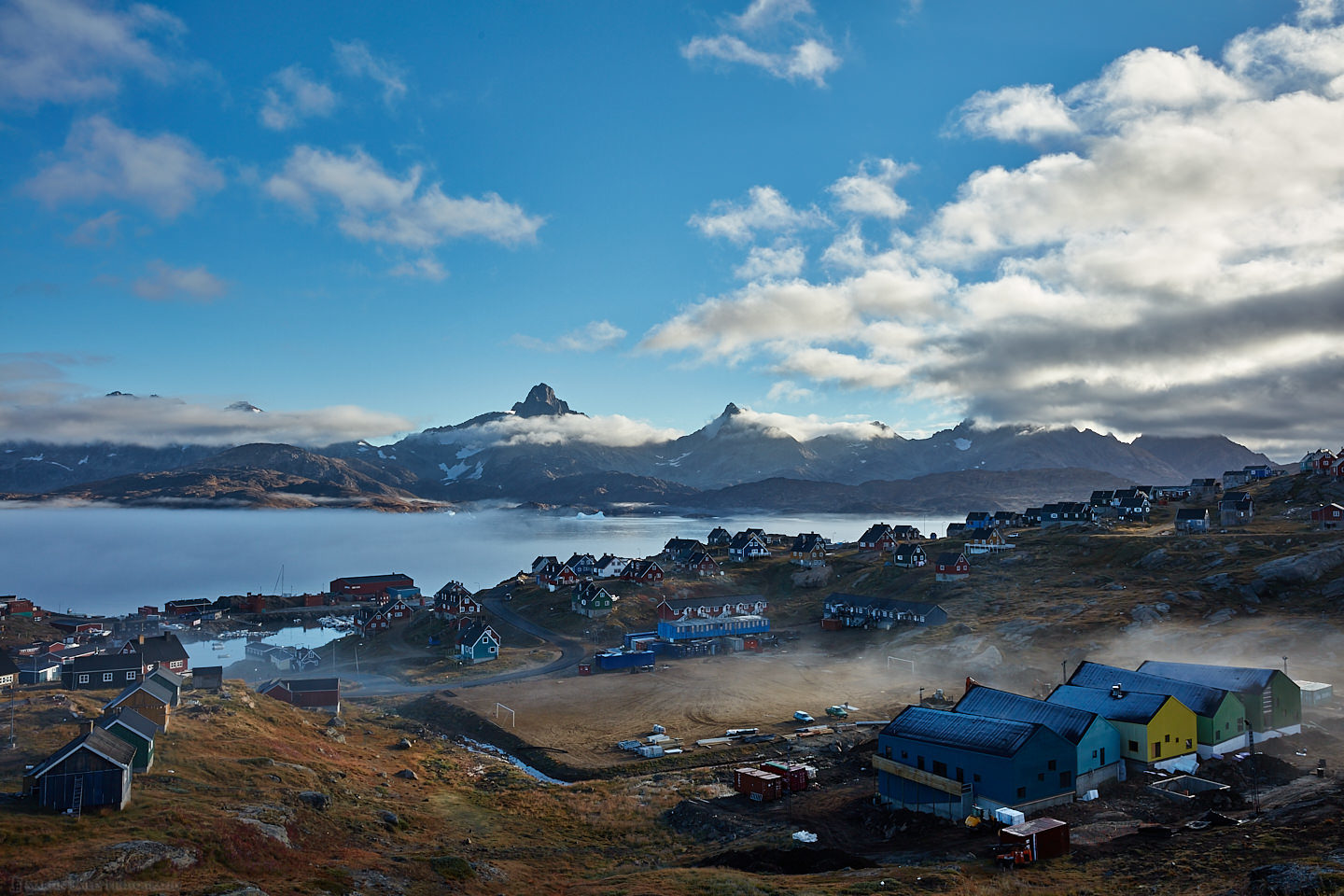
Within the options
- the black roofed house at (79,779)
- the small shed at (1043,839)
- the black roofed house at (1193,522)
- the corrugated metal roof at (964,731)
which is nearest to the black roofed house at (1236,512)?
the black roofed house at (1193,522)

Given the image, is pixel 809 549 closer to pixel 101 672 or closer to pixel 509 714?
pixel 509 714

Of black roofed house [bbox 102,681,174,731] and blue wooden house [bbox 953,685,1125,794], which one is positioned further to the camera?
black roofed house [bbox 102,681,174,731]

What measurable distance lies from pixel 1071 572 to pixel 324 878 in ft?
317

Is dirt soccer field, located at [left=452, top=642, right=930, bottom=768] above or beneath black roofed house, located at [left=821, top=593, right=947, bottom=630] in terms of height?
beneath

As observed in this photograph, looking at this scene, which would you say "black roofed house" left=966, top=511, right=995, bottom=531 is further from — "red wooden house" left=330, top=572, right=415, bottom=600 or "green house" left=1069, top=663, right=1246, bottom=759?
"red wooden house" left=330, top=572, right=415, bottom=600

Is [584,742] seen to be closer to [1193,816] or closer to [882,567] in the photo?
[1193,816]

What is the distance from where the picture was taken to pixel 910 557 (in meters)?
119

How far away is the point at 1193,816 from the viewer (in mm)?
35844

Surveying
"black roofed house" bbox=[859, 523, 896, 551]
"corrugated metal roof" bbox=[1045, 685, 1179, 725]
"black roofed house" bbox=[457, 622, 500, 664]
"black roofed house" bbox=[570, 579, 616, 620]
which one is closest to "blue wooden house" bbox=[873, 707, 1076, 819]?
"corrugated metal roof" bbox=[1045, 685, 1179, 725]

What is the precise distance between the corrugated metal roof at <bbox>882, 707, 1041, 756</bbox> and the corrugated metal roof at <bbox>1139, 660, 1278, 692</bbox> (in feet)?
54.9

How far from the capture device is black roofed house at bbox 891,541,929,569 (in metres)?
119

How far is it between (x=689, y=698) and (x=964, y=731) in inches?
1342

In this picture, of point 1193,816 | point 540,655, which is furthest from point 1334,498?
point 540,655

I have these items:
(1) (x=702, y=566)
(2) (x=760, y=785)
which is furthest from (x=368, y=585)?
(2) (x=760, y=785)
